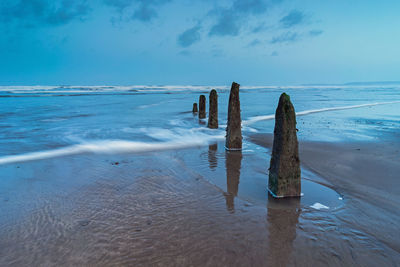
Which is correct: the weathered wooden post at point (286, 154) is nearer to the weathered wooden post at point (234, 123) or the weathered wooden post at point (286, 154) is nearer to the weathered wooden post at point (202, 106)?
the weathered wooden post at point (234, 123)

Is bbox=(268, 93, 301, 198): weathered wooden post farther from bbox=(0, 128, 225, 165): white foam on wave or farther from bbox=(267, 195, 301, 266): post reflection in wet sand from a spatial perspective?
bbox=(0, 128, 225, 165): white foam on wave

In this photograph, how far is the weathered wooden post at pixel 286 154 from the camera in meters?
4.37

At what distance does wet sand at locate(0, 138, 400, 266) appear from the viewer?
115 inches

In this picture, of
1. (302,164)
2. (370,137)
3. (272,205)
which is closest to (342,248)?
(272,205)

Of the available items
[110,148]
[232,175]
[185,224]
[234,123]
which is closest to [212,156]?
[234,123]

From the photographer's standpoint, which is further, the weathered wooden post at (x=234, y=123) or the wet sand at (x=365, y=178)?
the weathered wooden post at (x=234, y=123)

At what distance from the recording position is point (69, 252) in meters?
2.94

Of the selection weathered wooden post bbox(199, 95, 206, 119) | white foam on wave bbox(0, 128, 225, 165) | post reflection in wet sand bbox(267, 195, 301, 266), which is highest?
weathered wooden post bbox(199, 95, 206, 119)

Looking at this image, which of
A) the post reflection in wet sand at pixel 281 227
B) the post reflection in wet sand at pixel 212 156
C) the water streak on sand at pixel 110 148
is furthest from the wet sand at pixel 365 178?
the water streak on sand at pixel 110 148

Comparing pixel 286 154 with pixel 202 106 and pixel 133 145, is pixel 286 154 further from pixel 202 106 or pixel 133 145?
pixel 202 106

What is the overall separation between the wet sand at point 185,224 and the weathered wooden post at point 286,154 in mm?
263

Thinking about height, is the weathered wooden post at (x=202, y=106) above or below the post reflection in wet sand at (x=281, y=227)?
above

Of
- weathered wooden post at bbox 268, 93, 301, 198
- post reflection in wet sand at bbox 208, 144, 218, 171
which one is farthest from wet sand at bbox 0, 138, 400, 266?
post reflection in wet sand at bbox 208, 144, 218, 171

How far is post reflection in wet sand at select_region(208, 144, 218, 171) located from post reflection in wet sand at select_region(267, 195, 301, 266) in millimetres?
2254
